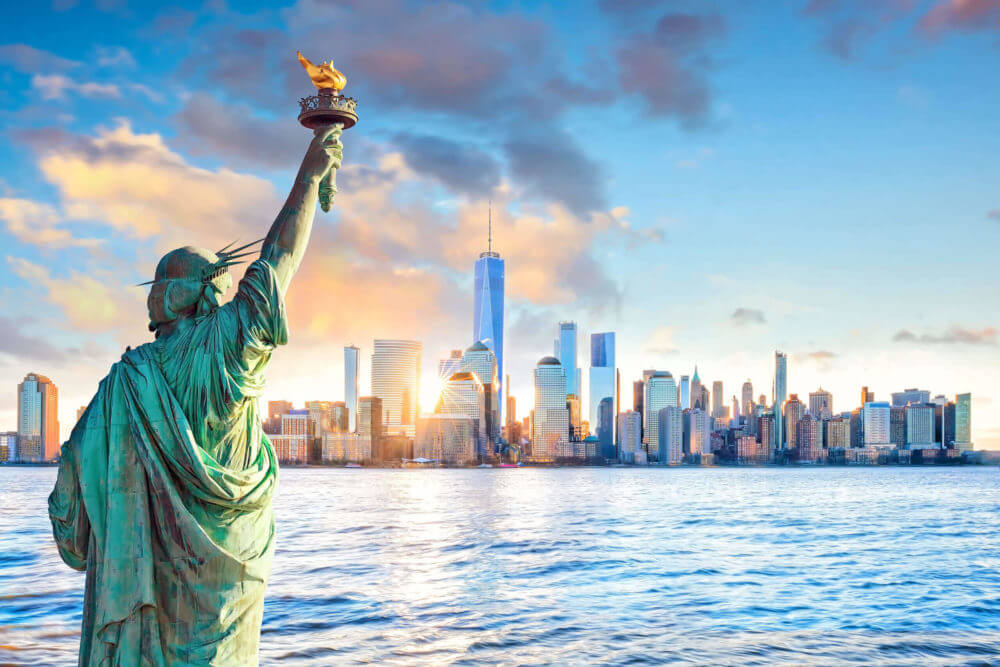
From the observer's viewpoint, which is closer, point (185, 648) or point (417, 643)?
point (185, 648)

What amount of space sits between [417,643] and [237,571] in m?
11.9

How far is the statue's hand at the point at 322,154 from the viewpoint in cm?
421

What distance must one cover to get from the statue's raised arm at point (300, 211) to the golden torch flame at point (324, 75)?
22 cm

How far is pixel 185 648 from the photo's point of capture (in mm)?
3691

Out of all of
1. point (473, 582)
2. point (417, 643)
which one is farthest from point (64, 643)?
point (473, 582)

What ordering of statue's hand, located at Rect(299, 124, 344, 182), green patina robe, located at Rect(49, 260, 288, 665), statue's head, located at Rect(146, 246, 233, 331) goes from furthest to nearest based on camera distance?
statue's hand, located at Rect(299, 124, 344, 182) → statue's head, located at Rect(146, 246, 233, 331) → green patina robe, located at Rect(49, 260, 288, 665)

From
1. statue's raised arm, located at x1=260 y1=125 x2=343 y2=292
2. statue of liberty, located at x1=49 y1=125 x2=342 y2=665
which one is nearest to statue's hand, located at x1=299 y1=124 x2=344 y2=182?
statue's raised arm, located at x1=260 y1=125 x2=343 y2=292

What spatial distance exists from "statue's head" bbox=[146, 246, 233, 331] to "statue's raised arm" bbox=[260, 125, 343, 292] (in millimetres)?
269

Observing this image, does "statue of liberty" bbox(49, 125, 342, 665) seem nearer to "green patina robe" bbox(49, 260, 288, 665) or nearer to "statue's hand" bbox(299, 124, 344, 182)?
"green patina robe" bbox(49, 260, 288, 665)

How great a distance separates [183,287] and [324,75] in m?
1.23

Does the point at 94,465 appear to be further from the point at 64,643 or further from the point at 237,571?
the point at 64,643

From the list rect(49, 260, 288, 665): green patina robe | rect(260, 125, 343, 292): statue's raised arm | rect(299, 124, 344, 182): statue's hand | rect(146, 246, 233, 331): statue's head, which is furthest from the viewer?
rect(299, 124, 344, 182): statue's hand

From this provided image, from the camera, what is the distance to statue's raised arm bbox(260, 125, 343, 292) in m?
4.03

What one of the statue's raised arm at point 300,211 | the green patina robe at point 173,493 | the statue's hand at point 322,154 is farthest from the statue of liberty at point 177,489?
the statue's hand at point 322,154
